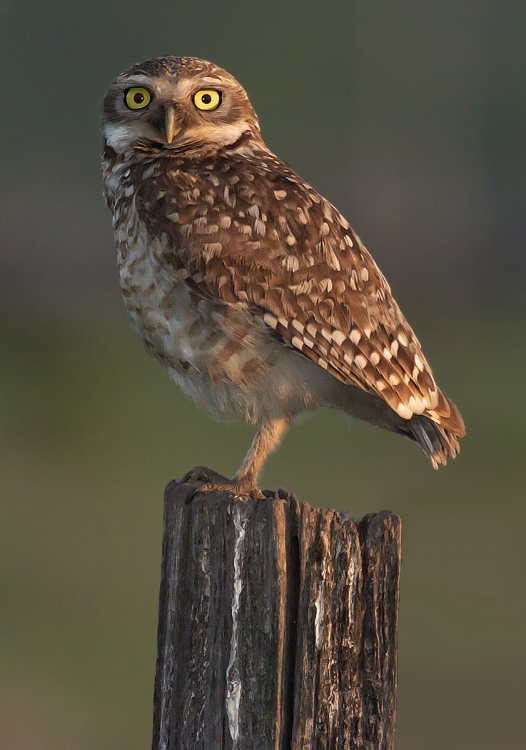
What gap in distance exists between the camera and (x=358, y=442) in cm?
973

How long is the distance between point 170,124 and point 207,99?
24cm

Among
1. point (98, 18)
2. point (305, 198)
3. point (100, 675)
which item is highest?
point (98, 18)

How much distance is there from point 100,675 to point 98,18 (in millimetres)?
9291

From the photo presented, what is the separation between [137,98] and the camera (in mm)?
3359

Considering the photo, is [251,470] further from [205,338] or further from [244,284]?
[244,284]

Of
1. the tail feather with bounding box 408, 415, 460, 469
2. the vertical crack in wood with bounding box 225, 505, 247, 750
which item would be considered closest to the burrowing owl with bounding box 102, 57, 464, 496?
the tail feather with bounding box 408, 415, 460, 469

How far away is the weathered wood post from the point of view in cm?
227

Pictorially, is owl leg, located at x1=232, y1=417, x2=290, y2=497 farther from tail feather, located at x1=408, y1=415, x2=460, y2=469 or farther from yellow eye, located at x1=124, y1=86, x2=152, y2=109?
yellow eye, located at x1=124, y1=86, x2=152, y2=109

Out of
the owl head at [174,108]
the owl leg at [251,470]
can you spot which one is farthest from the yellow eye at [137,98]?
the owl leg at [251,470]

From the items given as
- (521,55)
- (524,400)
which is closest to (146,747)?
(524,400)

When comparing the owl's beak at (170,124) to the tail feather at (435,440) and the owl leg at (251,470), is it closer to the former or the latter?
the owl leg at (251,470)

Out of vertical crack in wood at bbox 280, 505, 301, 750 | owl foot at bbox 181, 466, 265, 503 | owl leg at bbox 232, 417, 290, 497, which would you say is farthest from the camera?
owl leg at bbox 232, 417, 290, 497

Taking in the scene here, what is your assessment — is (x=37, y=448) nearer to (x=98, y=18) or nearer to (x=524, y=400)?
(x=524, y=400)

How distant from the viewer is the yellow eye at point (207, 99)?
334 cm
